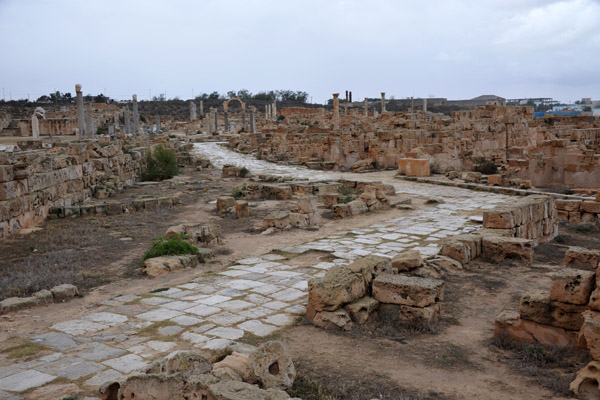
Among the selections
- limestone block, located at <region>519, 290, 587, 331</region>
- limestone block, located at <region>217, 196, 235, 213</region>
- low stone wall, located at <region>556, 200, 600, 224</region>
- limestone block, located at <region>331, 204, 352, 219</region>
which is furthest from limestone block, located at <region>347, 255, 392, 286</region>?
low stone wall, located at <region>556, 200, 600, 224</region>

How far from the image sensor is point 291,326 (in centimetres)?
583

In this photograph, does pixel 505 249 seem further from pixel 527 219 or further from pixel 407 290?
pixel 407 290

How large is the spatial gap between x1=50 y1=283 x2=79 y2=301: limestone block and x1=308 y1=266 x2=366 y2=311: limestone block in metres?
3.40

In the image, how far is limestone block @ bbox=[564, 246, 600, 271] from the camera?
7.07m

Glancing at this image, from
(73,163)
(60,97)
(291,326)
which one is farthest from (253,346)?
(60,97)

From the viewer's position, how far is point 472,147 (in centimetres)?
2312

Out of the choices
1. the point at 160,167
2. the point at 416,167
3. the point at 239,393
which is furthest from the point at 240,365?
the point at 160,167

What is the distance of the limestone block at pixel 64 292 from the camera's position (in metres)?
6.98

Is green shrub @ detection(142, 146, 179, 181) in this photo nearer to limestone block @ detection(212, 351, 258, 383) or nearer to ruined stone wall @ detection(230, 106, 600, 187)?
ruined stone wall @ detection(230, 106, 600, 187)

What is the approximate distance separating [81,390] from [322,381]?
203cm

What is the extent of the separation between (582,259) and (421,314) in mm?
3025

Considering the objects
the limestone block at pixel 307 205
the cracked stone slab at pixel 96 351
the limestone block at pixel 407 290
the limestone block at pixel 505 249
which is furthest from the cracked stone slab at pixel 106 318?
the limestone block at pixel 307 205

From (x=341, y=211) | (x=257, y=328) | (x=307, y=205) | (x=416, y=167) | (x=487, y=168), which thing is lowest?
(x=257, y=328)

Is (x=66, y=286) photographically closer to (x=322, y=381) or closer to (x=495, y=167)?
(x=322, y=381)
